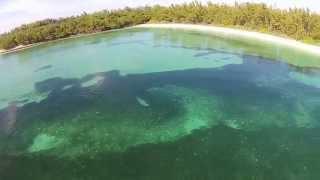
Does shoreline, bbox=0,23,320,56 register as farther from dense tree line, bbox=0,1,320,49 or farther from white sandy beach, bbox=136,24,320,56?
dense tree line, bbox=0,1,320,49

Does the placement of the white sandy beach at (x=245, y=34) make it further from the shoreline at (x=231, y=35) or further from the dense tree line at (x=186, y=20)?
the dense tree line at (x=186, y=20)

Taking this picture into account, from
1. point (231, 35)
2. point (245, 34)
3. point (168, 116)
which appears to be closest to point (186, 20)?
point (231, 35)

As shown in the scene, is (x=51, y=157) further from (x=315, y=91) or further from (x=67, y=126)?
(x=315, y=91)

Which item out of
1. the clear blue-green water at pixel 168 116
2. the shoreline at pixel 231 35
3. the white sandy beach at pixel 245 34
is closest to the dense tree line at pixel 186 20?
the shoreline at pixel 231 35

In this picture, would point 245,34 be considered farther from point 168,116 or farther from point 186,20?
point 168,116

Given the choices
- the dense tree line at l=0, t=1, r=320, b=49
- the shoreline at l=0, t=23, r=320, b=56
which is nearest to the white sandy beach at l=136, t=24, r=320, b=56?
the shoreline at l=0, t=23, r=320, b=56
